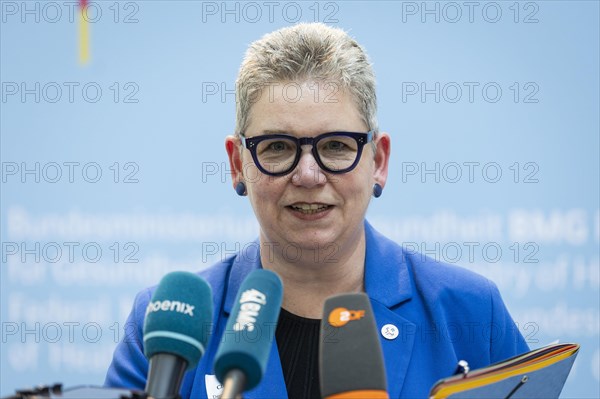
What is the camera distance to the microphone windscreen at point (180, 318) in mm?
1052

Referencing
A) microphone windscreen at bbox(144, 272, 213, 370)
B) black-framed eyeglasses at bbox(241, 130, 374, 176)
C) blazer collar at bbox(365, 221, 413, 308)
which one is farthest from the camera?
blazer collar at bbox(365, 221, 413, 308)

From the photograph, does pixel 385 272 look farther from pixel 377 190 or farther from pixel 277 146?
pixel 277 146

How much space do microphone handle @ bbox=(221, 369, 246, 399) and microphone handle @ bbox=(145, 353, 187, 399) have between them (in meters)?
0.06

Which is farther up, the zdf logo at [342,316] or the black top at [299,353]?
the zdf logo at [342,316]

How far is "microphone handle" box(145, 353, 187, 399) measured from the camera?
965 millimetres

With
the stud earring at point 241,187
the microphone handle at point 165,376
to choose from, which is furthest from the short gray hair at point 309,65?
the microphone handle at point 165,376

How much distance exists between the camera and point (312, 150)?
5.03 feet

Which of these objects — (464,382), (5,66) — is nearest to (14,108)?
(5,66)

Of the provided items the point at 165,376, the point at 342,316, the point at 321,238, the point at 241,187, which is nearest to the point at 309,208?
the point at 321,238

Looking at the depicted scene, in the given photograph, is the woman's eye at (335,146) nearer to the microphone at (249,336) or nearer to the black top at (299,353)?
the black top at (299,353)

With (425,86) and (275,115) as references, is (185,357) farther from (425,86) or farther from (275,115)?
(425,86)

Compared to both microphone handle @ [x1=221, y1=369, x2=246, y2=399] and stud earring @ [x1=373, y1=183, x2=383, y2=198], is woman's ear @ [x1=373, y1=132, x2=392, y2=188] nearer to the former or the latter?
stud earring @ [x1=373, y1=183, x2=383, y2=198]

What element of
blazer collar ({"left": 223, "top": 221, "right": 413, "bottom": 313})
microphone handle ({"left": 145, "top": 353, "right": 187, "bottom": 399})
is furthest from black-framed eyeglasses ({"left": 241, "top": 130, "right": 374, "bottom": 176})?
microphone handle ({"left": 145, "top": 353, "right": 187, "bottom": 399})

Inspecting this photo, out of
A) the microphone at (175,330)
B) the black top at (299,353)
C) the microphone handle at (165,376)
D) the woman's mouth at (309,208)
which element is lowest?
the black top at (299,353)
